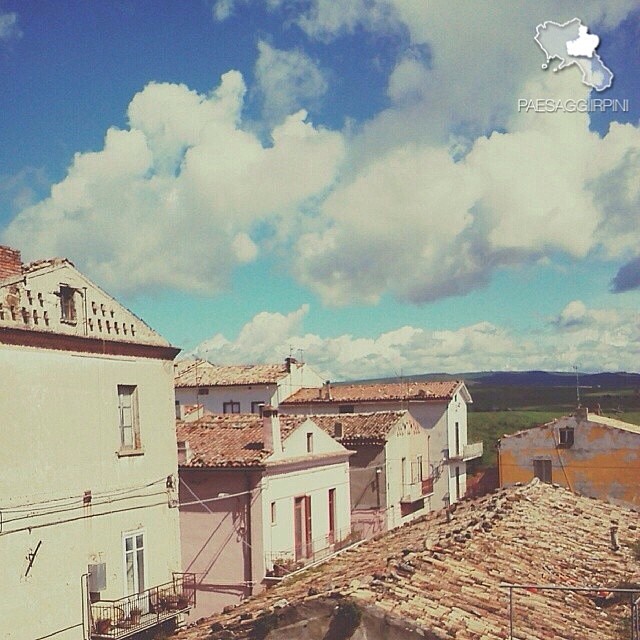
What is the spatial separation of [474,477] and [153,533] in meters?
35.1

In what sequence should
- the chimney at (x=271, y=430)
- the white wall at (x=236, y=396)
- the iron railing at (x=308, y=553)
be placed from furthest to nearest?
the white wall at (x=236, y=396), the chimney at (x=271, y=430), the iron railing at (x=308, y=553)

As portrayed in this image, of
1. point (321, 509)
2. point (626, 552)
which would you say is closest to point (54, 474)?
point (626, 552)

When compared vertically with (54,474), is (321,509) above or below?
below

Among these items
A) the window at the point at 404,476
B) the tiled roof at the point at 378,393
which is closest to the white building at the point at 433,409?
the tiled roof at the point at 378,393

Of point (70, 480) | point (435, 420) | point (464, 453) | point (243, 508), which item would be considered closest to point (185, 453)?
point (243, 508)

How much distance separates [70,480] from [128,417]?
2557 mm

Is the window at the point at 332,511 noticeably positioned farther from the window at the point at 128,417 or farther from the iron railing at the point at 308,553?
the window at the point at 128,417

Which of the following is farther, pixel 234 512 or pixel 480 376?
pixel 480 376

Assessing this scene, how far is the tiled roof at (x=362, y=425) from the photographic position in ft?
122

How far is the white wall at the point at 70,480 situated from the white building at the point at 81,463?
3cm

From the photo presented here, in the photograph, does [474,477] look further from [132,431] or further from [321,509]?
[132,431]

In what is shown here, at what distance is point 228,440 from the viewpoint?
93.2 feet

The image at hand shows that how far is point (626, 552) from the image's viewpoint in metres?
17.4

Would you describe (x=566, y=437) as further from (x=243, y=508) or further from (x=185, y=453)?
(x=185, y=453)
